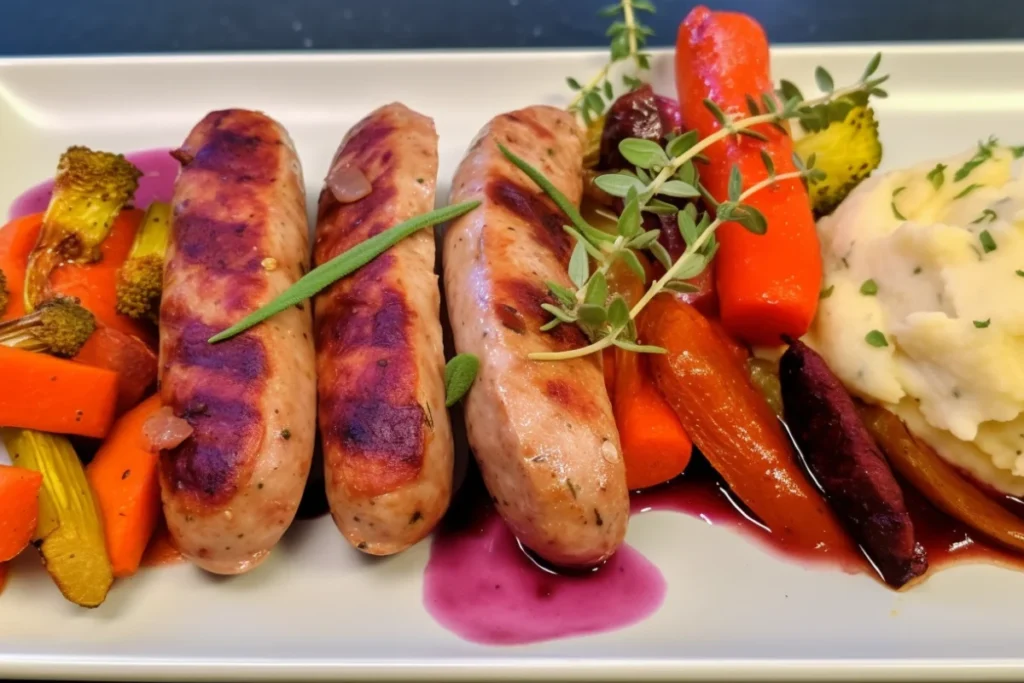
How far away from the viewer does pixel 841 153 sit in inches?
123

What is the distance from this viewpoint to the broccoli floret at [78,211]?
2.70 meters

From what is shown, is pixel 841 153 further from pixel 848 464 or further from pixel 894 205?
pixel 848 464

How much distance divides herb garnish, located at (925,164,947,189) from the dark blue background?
1.85m

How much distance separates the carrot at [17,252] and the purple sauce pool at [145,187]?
0.33m

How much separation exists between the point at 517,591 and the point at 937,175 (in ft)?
7.02

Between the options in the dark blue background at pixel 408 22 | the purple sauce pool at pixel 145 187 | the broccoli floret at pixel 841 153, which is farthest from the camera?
the dark blue background at pixel 408 22

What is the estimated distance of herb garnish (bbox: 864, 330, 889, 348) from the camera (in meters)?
2.60

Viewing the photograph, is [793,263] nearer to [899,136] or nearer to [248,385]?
[899,136]

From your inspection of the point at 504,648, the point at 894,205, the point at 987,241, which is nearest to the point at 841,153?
the point at 894,205

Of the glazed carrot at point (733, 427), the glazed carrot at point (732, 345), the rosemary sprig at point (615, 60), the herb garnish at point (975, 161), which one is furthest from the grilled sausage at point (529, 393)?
the herb garnish at point (975, 161)

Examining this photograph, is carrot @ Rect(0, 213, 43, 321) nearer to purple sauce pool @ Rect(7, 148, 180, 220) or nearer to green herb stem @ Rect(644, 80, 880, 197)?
purple sauce pool @ Rect(7, 148, 180, 220)

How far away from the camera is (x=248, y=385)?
2205 mm

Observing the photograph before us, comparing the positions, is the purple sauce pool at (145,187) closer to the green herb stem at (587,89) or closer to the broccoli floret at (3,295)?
the broccoli floret at (3,295)

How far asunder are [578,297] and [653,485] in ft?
2.52
